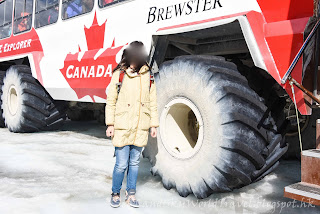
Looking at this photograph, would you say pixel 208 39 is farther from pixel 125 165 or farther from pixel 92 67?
pixel 92 67

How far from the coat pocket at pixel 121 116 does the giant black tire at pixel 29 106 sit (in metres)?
3.67

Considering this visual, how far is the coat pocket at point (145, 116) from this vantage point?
263 cm

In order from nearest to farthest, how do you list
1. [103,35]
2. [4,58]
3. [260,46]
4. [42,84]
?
[260,46], [103,35], [42,84], [4,58]

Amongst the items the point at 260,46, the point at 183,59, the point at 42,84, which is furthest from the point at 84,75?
the point at 260,46

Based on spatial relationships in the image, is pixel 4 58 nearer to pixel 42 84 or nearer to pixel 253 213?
pixel 42 84

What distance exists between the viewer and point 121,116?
8.39ft

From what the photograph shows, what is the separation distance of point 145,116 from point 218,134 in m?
0.63

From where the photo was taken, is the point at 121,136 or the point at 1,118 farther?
the point at 1,118

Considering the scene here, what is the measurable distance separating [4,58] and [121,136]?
5325mm

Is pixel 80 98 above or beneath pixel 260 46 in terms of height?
beneath

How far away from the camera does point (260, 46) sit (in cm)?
241

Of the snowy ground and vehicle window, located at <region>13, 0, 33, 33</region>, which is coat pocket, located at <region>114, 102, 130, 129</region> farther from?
vehicle window, located at <region>13, 0, 33, 33</region>

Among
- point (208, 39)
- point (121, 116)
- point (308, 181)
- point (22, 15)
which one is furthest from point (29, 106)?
point (308, 181)

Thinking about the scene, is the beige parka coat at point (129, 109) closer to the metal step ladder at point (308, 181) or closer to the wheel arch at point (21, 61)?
the metal step ladder at point (308, 181)
